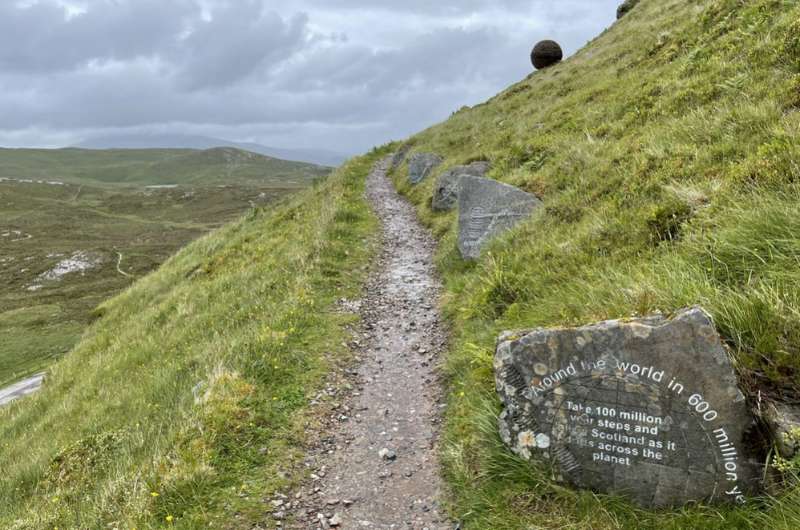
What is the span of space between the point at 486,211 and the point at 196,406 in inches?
357

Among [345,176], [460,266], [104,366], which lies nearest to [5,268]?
[345,176]

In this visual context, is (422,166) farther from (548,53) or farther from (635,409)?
(635,409)

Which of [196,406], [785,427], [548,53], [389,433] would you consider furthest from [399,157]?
[785,427]

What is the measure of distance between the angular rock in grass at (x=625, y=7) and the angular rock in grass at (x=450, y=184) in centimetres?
3411

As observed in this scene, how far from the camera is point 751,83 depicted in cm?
1109

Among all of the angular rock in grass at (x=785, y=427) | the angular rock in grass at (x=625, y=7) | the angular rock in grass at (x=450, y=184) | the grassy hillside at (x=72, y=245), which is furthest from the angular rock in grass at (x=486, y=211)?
the angular rock in grass at (x=625, y=7)

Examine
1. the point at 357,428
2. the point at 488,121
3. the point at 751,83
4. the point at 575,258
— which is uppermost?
the point at 488,121

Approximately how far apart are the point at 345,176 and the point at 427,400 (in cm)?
2988

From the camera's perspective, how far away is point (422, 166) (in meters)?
30.2

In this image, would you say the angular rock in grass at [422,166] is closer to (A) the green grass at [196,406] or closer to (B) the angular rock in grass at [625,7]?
(A) the green grass at [196,406]

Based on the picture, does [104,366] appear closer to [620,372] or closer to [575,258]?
[575,258]

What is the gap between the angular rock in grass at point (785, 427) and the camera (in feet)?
13.2

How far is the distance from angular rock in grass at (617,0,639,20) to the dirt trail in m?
43.8

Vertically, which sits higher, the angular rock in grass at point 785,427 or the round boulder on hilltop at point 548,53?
the round boulder on hilltop at point 548,53
